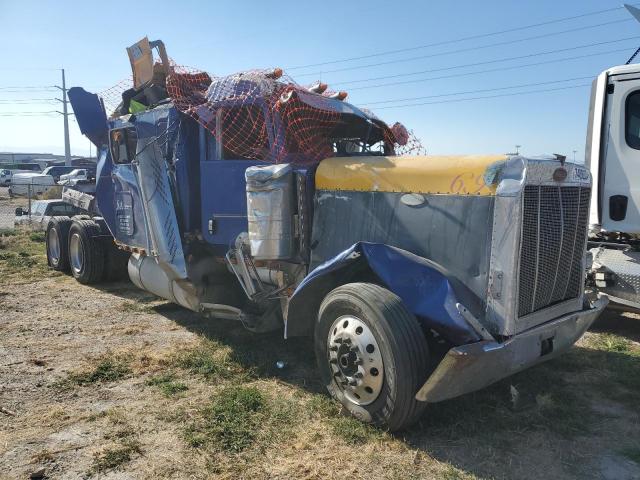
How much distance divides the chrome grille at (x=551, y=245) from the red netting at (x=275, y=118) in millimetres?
2005

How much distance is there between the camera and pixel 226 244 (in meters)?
5.54

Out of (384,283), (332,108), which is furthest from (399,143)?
(384,283)

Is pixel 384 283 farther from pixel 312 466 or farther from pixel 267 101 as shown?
pixel 267 101

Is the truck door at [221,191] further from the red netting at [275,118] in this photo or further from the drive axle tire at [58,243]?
the drive axle tire at [58,243]

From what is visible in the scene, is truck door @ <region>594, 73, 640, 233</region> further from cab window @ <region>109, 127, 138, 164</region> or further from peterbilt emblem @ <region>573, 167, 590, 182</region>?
cab window @ <region>109, 127, 138, 164</region>

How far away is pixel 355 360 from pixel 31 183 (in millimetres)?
31610

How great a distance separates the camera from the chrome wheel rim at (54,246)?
9602 mm

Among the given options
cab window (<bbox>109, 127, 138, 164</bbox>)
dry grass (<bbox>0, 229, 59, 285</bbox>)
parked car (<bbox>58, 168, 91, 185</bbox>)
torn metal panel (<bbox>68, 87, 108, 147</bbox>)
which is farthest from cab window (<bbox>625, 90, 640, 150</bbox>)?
dry grass (<bbox>0, 229, 59, 285</bbox>)

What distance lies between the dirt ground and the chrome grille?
825mm

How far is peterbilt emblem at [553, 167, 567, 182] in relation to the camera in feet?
12.3

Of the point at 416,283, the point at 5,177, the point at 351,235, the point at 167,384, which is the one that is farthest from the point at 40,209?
the point at 5,177

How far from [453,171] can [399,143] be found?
228 cm

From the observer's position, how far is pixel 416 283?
3783 millimetres

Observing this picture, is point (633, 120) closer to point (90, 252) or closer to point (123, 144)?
point (123, 144)
